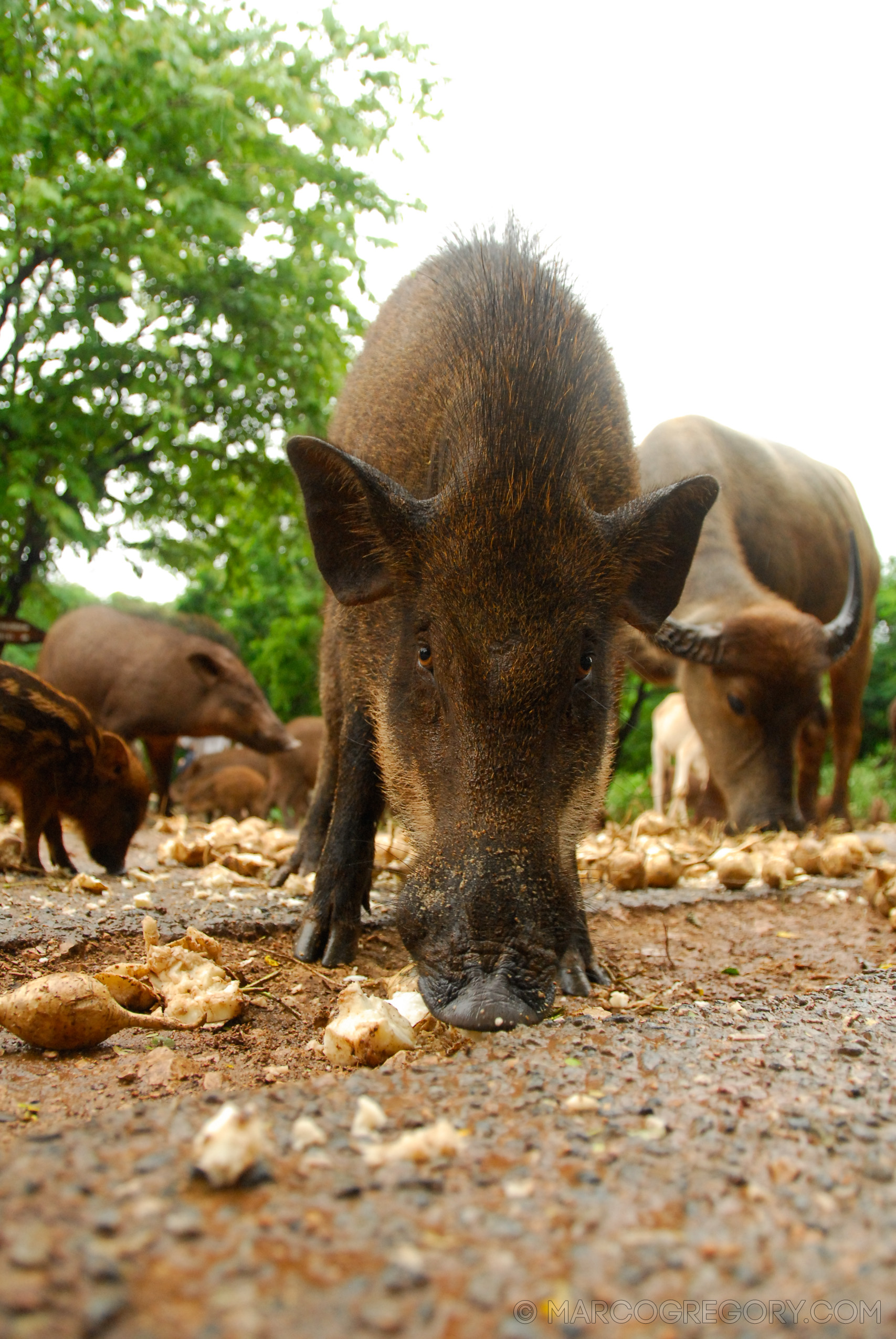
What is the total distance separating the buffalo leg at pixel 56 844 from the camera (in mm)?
4656

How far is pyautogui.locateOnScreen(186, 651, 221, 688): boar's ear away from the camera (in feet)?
33.8

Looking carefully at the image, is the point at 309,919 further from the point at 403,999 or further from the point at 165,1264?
the point at 165,1264

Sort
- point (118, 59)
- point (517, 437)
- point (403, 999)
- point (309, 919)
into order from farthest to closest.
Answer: point (118, 59)
point (309, 919)
point (517, 437)
point (403, 999)

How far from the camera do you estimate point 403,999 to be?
87.5 inches

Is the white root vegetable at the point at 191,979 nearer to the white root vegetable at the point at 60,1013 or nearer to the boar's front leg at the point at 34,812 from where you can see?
the white root vegetable at the point at 60,1013

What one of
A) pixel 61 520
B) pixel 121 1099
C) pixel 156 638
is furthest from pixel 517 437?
pixel 156 638

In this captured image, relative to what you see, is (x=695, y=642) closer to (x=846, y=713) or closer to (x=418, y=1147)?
(x=846, y=713)

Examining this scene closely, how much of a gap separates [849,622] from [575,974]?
4.09m

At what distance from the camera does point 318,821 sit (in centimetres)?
438

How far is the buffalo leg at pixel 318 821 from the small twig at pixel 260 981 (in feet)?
4.77

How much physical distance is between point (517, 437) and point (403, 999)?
149cm

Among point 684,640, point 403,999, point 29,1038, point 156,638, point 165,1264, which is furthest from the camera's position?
point 156,638

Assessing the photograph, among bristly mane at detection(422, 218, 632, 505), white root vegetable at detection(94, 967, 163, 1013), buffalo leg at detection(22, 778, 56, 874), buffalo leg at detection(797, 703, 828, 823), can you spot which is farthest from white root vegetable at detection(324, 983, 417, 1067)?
buffalo leg at detection(797, 703, 828, 823)

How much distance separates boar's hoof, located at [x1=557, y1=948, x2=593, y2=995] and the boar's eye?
82 centimetres
